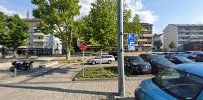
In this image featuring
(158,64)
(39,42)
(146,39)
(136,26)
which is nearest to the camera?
(158,64)

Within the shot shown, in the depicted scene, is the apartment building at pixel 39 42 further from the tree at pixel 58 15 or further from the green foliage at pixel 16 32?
the tree at pixel 58 15

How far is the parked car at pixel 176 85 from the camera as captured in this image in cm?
447

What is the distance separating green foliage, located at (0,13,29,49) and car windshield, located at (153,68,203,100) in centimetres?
6018

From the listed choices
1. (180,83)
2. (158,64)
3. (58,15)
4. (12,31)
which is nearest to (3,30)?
(12,31)

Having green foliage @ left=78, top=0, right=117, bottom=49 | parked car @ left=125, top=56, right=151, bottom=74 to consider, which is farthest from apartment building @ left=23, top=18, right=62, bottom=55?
parked car @ left=125, top=56, right=151, bottom=74

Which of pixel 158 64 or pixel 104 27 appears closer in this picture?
pixel 158 64

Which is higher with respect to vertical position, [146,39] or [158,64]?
[146,39]

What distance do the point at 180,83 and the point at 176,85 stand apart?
0.35 ft

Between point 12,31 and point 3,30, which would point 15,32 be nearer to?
point 12,31

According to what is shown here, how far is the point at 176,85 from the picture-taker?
5.21 metres

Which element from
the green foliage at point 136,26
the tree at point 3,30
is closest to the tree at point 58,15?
the green foliage at point 136,26

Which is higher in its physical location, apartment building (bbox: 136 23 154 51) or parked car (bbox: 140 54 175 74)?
apartment building (bbox: 136 23 154 51)

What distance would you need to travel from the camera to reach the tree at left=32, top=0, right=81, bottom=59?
1724 inches

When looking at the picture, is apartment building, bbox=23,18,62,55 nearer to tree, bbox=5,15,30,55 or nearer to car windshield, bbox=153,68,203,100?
tree, bbox=5,15,30,55
